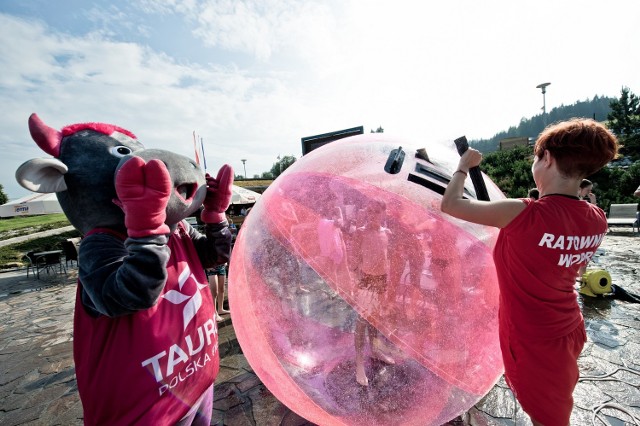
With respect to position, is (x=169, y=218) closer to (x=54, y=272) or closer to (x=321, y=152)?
(x=321, y=152)

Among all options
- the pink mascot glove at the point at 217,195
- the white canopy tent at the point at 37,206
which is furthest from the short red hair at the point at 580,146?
the white canopy tent at the point at 37,206

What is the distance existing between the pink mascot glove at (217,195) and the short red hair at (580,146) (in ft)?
6.07

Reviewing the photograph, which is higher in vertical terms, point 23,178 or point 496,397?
point 23,178

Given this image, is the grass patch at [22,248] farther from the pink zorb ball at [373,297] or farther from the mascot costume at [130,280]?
the pink zorb ball at [373,297]

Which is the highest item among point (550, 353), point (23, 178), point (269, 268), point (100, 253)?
point (23, 178)

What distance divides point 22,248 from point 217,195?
19119 mm

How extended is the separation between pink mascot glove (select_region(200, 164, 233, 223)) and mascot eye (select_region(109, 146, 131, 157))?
0.49m

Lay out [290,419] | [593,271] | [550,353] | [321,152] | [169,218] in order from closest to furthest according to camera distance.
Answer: [550,353]
[169,218]
[321,152]
[290,419]
[593,271]

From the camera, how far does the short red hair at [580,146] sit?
159cm

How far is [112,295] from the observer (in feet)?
4.72

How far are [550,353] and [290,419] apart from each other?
2.22 metres

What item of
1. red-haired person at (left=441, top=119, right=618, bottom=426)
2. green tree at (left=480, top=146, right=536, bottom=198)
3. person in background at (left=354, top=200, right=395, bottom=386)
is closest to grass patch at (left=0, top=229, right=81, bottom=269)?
person in background at (left=354, top=200, right=395, bottom=386)

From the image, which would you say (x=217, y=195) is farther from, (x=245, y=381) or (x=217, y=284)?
(x=217, y=284)

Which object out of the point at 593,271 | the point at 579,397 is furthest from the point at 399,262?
the point at 593,271
